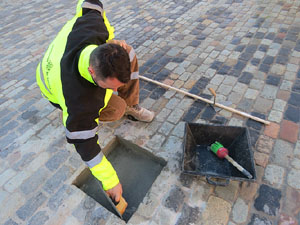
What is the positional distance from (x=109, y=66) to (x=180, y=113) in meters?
2.10

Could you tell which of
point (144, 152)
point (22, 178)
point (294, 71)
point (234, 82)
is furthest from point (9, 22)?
point (294, 71)

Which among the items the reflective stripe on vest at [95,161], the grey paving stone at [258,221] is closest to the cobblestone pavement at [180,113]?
the grey paving stone at [258,221]

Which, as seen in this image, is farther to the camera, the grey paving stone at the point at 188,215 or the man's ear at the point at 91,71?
the grey paving stone at the point at 188,215

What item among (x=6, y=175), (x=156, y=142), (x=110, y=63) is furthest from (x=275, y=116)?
(x=6, y=175)

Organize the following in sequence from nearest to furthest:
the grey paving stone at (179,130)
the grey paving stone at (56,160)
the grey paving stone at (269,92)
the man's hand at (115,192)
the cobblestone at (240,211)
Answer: the man's hand at (115,192) → the cobblestone at (240,211) → the grey paving stone at (56,160) → the grey paving stone at (179,130) → the grey paving stone at (269,92)

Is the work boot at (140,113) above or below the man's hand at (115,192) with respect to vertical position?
below

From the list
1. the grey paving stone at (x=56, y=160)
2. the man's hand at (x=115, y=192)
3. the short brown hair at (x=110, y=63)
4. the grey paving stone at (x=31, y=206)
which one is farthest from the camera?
the grey paving stone at (x=56, y=160)

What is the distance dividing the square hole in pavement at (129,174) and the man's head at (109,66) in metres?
1.55

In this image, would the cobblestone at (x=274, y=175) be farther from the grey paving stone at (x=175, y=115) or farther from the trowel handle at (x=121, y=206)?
the trowel handle at (x=121, y=206)

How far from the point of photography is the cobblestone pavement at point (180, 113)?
2574mm

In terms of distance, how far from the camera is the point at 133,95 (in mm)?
3318

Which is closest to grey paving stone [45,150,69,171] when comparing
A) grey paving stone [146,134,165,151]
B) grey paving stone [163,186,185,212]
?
grey paving stone [146,134,165,151]

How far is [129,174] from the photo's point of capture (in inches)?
123

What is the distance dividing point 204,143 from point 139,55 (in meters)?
2.87
